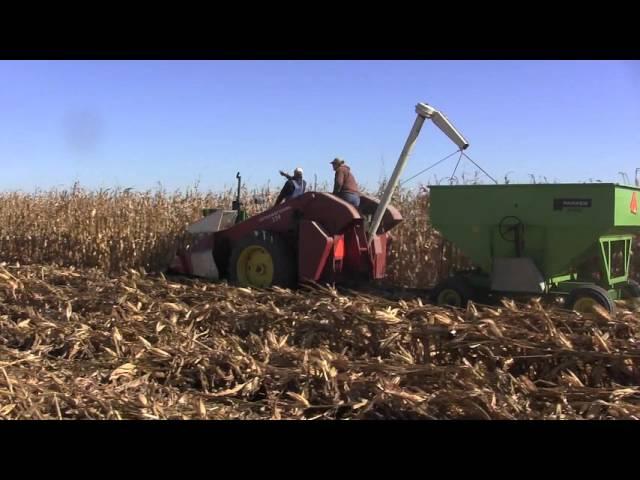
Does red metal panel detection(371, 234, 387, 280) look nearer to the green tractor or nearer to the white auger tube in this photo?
the white auger tube

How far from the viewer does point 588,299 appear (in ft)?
21.4

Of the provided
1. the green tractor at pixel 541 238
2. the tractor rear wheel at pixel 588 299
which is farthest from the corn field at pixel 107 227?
the tractor rear wheel at pixel 588 299

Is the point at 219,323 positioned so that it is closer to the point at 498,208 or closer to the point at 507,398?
the point at 507,398

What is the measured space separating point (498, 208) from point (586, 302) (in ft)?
4.49

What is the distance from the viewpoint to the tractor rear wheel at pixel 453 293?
7180mm

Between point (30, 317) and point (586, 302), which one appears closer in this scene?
point (30, 317)

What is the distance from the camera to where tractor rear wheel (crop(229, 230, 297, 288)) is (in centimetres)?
800

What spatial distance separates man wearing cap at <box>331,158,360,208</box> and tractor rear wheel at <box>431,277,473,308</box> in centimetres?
172

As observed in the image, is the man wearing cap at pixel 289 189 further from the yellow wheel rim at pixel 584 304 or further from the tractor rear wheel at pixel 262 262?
the yellow wheel rim at pixel 584 304

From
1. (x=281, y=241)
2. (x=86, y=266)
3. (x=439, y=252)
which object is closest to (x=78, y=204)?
(x=86, y=266)

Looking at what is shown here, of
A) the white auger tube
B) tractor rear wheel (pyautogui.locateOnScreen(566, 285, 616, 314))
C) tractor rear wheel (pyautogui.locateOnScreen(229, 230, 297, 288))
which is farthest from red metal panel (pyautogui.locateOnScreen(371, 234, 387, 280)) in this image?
tractor rear wheel (pyautogui.locateOnScreen(566, 285, 616, 314))

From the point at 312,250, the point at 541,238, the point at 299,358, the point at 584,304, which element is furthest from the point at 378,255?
the point at 299,358

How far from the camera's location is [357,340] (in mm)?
5078
